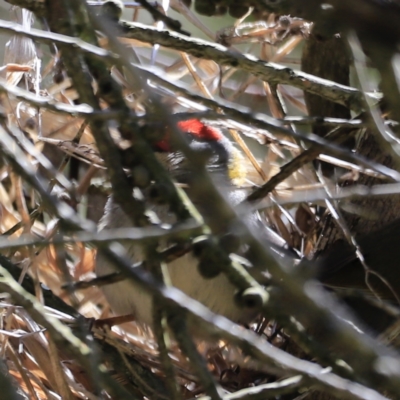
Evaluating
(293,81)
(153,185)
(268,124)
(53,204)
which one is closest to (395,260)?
(293,81)

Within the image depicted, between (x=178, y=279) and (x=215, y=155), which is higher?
(x=215, y=155)

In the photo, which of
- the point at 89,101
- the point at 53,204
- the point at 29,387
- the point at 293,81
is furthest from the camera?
the point at 29,387

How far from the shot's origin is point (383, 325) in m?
1.48

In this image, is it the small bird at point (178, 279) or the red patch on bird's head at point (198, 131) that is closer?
the small bird at point (178, 279)

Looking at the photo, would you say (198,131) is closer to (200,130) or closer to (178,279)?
(200,130)

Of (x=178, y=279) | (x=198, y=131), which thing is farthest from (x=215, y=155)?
(x=178, y=279)

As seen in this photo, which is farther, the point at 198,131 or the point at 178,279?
the point at 198,131

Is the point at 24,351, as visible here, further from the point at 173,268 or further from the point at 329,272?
the point at 329,272

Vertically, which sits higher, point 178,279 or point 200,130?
point 200,130

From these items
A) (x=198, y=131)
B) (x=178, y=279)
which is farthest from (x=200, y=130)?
(x=178, y=279)

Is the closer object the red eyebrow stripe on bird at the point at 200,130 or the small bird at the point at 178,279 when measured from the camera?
the small bird at the point at 178,279

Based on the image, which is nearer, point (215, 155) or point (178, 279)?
point (178, 279)

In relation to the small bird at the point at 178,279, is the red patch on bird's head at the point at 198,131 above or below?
above

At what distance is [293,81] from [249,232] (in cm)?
59
